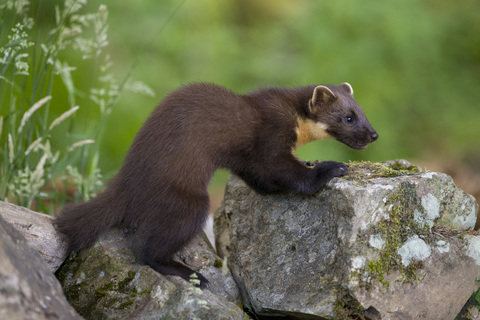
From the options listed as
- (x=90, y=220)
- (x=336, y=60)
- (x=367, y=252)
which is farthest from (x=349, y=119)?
(x=336, y=60)

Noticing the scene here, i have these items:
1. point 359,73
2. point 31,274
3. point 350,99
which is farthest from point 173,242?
point 359,73

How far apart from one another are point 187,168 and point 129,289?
0.84 meters

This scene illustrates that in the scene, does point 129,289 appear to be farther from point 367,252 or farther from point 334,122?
point 334,122

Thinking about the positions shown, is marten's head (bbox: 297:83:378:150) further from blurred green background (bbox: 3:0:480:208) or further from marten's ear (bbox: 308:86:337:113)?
blurred green background (bbox: 3:0:480:208)

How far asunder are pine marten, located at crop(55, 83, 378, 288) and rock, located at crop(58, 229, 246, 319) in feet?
0.37

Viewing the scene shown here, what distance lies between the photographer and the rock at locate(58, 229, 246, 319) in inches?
135

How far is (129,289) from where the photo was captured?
367 cm

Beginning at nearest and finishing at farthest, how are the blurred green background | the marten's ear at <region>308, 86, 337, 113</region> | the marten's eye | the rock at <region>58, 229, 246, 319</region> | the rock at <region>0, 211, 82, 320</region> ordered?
the rock at <region>0, 211, 82, 320</region>, the rock at <region>58, 229, 246, 319</region>, the marten's ear at <region>308, 86, 337, 113</region>, the marten's eye, the blurred green background

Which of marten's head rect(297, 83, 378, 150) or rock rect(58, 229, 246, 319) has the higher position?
marten's head rect(297, 83, 378, 150)

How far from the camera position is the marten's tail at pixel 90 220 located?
3893 millimetres

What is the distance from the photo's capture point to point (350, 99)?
15.1 ft

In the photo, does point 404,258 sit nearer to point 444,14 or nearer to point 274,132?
point 274,132

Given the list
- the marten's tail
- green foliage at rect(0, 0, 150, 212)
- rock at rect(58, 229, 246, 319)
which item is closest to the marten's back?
the marten's tail

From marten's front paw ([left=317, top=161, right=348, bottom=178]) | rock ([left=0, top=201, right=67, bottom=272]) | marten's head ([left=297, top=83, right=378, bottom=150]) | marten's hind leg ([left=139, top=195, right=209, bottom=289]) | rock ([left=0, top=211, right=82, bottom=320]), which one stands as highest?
marten's head ([left=297, top=83, right=378, bottom=150])
